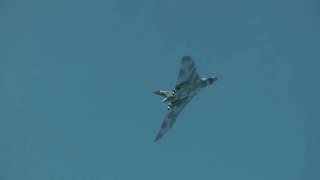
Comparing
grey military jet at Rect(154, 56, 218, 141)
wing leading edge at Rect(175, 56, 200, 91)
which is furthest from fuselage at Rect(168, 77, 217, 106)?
wing leading edge at Rect(175, 56, 200, 91)

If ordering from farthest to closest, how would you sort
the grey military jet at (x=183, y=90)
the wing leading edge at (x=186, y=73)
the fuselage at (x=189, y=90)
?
the fuselage at (x=189, y=90) < the grey military jet at (x=183, y=90) < the wing leading edge at (x=186, y=73)

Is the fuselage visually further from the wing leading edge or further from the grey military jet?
the wing leading edge

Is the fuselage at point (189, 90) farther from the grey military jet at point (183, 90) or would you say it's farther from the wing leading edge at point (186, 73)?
the wing leading edge at point (186, 73)

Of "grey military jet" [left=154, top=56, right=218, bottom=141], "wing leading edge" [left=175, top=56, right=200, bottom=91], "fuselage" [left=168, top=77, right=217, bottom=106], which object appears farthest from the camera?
"fuselage" [left=168, top=77, right=217, bottom=106]

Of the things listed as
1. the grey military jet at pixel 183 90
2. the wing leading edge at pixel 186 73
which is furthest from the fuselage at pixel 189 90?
the wing leading edge at pixel 186 73

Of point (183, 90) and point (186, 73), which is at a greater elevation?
point (186, 73)

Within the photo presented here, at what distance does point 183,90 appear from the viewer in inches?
5989

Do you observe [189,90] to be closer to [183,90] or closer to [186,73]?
[183,90]

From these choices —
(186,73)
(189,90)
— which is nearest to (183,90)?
(189,90)

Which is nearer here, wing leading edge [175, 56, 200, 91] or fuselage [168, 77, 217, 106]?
wing leading edge [175, 56, 200, 91]

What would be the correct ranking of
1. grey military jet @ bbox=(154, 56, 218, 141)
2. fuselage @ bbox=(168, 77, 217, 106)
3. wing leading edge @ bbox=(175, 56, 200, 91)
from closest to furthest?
wing leading edge @ bbox=(175, 56, 200, 91)
grey military jet @ bbox=(154, 56, 218, 141)
fuselage @ bbox=(168, 77, 217, 106)

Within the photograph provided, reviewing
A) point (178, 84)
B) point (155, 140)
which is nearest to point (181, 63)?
point (178, 84)

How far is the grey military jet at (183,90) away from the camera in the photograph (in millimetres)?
150125

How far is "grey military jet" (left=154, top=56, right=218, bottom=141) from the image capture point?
150m
